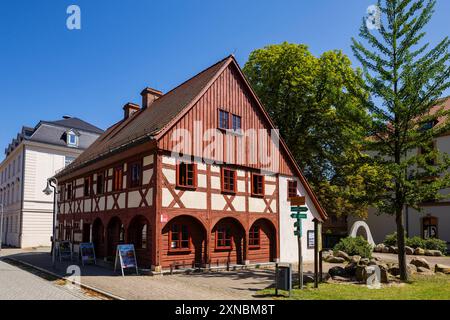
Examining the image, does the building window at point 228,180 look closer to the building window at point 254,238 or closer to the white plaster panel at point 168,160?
the building window at point 254,238

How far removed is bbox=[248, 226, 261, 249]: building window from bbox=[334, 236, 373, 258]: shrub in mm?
6640

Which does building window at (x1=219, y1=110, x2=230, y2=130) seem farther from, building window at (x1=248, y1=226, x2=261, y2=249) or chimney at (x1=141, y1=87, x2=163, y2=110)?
chimney at (x1=141, y1=87, x2=163, y2=110)

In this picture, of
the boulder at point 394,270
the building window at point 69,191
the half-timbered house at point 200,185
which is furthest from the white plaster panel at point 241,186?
the building window at point 69,191

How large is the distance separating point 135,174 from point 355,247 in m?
14.3

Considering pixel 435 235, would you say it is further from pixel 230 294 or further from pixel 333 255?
pixel 230 294

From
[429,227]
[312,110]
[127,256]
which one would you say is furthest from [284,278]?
[429,227]

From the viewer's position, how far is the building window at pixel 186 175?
17000 millimetres

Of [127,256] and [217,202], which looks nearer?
[127,256]

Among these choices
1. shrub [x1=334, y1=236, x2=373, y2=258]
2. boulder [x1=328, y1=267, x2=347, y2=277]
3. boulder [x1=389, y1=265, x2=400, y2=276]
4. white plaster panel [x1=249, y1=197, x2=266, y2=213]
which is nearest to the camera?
boulder [x1=328, y1=267, x2=347, y2=277]

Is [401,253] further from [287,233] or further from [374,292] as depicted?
[287,233]

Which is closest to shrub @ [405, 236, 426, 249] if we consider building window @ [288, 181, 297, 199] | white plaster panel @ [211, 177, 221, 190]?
building window @ [288, 181, 297, 199]

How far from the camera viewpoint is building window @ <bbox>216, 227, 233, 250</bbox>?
61.2 ft

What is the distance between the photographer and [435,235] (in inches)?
1328

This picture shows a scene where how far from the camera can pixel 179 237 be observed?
55.7 ft
